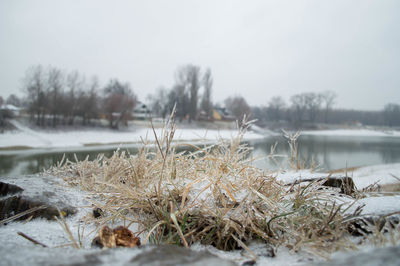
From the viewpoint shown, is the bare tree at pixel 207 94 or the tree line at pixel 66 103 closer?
the tree line at pixel 66 103

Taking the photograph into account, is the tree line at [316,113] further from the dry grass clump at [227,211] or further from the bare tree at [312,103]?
the dry grass clump at [227,211]

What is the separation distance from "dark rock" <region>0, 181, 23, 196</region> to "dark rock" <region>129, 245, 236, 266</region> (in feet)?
3.56

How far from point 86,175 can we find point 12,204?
645mm

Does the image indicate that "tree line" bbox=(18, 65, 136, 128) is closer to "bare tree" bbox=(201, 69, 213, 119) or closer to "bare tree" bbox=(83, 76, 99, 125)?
"bare tree" bbox=(83, 76, 99, 125)

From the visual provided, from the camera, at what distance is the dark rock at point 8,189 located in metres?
1.22

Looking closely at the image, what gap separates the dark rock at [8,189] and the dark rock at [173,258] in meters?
1.09

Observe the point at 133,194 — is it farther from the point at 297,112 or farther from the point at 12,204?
the point at 297,112

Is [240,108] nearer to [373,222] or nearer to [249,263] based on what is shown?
[373,222]

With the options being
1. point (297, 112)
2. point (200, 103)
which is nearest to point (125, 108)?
point (200, 103)

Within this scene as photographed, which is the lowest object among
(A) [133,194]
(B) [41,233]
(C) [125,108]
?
(B) [41,233]

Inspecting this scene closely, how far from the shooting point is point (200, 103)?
3988cm

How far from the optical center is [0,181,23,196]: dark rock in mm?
1222

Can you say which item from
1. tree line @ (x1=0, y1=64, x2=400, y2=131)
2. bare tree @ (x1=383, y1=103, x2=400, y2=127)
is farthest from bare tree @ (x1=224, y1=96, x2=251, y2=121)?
bare tree @ (x1=383, y1=103, x2=400, y2=127)

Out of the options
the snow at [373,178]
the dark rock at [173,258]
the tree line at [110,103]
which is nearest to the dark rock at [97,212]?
the dark rock at [173,258]
